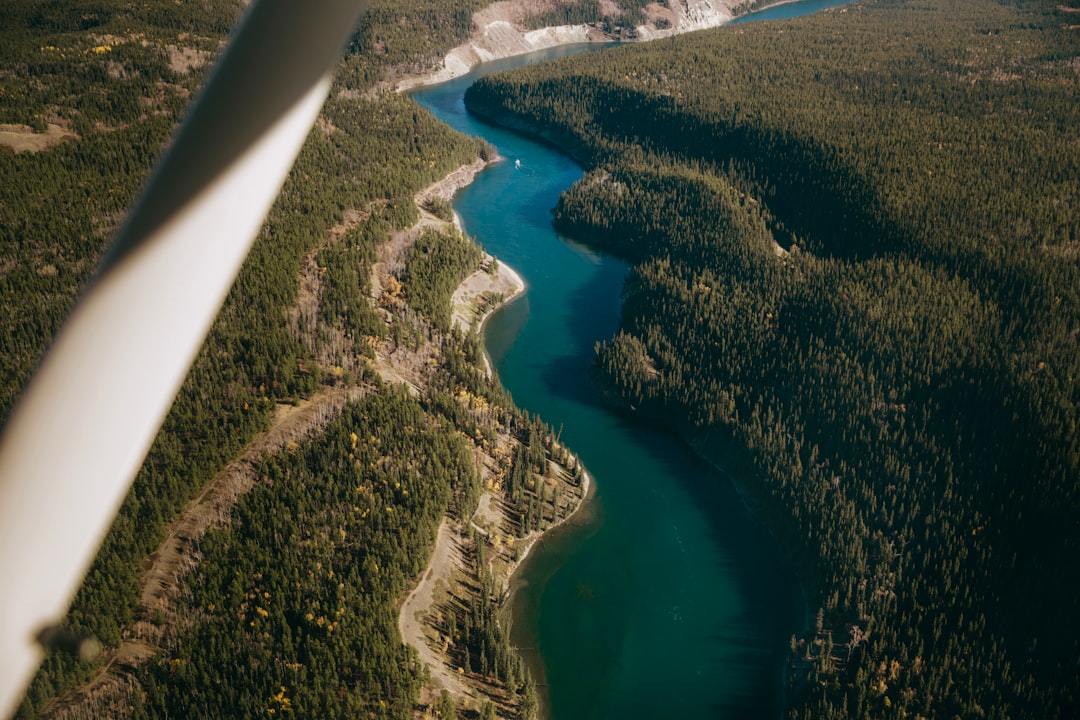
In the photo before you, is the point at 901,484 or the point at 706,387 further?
the point at 706,387

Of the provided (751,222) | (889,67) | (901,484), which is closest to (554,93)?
(889,67)

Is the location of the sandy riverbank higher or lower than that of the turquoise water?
higher

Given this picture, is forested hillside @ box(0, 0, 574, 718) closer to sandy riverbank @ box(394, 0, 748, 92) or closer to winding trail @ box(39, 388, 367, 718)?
winding trail @ box(39, 388, 367, 718)

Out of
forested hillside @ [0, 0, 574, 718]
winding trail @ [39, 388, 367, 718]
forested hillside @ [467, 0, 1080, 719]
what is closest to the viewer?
winding trail @ [39, 388, 367, 718]

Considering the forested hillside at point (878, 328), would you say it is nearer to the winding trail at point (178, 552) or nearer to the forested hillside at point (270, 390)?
the forested hillside at point (270, 390)

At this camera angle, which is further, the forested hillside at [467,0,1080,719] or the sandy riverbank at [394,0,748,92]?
the sandy riverbank at [394,0,748,92]

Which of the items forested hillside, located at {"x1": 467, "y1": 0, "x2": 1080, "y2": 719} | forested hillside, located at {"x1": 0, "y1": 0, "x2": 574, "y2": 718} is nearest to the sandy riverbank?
forested hillside, located at {"x1": 467, "y1": 0, "x2": 1080, "y2": 719}

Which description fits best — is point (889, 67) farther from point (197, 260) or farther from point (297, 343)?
point (197, 260)
